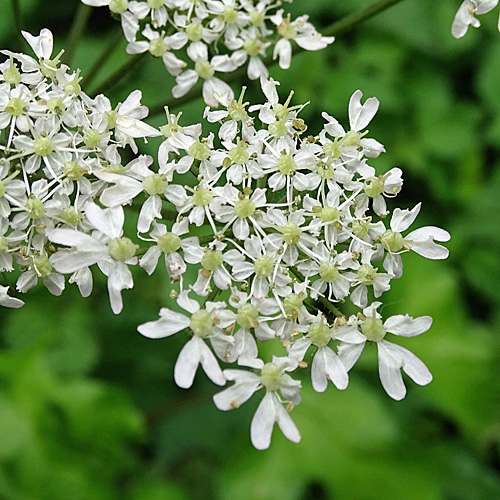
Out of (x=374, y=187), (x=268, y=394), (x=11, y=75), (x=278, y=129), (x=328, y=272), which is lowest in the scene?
(x=268, y=394)

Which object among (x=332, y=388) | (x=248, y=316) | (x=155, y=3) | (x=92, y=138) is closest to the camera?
(x=248, y=316)

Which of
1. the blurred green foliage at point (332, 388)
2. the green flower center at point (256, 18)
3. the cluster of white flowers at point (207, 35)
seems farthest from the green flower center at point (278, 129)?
the blurred green foliage at point (332, 388)

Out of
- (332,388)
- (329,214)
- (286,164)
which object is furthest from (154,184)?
(332,388)

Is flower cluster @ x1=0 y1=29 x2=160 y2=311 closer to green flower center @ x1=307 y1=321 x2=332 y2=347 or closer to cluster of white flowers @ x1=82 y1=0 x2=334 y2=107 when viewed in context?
cluster of white flowers @ x1=82 y1=0 x2=334 y2=107

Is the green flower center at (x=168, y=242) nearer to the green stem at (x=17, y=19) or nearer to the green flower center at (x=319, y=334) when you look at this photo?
the green flower center at (x=319, y=334)

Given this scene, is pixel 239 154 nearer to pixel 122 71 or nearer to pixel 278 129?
pixel 278 129

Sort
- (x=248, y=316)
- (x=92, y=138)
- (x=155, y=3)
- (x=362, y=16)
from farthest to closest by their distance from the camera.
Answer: (x=362, y=16), (x=155, y=3), (x=92, y=138), (x=248, y=316)

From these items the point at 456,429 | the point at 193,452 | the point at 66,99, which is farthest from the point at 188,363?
the point at 456,429
